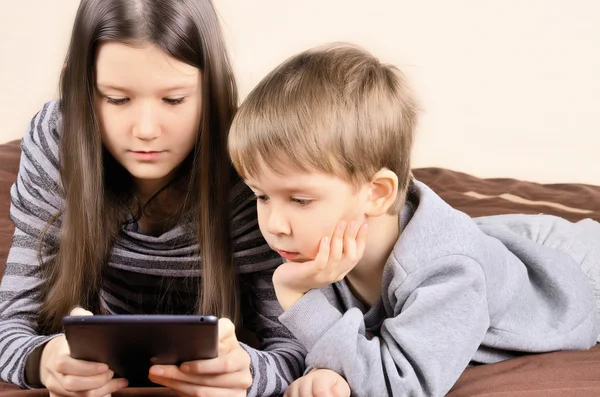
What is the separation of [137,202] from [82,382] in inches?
19.1

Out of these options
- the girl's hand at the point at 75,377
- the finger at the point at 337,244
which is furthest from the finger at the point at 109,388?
the finger at the point at 337,244

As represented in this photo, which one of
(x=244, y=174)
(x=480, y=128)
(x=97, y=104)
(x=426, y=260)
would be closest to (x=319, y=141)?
(x=244, y=174)

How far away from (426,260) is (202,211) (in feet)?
1.29

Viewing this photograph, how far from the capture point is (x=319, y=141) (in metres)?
1.20

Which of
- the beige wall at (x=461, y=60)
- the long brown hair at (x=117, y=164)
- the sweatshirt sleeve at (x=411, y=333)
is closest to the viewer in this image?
the sweatshirt sleeve at (x=411, y=333)

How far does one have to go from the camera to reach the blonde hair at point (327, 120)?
121 centimetres

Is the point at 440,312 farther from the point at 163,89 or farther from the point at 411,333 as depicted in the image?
the point at 163,89

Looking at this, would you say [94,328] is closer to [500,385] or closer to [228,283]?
[228,283]

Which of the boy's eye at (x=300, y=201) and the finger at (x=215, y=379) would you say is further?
the boy's eye at (x=300, y=201)

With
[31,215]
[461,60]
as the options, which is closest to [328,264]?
[31,215]

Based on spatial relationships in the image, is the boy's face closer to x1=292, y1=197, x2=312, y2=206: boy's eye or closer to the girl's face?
x1=292, y1=197, x2=312, y2=206: boy's eye

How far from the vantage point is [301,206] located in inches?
47.7

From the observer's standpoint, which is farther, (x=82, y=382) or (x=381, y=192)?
(x=381, y=192)

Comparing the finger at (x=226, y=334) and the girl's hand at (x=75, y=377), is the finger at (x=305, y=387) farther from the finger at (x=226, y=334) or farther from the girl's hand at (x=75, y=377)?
the girl's hand at (x=75, y=377)
